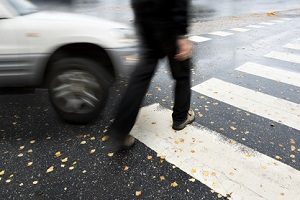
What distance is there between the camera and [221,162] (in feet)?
10.6

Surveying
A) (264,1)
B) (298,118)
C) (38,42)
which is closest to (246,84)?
(298,118)

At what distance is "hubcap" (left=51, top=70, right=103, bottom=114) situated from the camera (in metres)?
3.76

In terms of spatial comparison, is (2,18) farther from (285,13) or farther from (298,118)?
(285,13)

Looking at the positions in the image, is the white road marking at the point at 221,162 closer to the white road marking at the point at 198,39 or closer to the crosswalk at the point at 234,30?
the white road marking at the point at 198,39

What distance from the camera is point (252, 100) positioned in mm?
4723

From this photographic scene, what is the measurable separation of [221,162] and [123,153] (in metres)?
1.05

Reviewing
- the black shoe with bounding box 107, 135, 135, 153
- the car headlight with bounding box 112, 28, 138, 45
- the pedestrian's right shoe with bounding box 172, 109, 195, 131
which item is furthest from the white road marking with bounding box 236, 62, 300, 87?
the black shoe with bounding box 107, 135, 135, 153

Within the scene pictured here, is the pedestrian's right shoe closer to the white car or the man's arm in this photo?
the white car

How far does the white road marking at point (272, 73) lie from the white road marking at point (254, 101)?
0.81m

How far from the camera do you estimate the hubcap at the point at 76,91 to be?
376cm

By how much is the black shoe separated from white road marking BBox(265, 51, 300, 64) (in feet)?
15.2

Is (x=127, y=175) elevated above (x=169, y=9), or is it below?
below

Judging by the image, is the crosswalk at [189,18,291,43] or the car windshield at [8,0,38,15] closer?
the car windshield at [8,0,38,15]

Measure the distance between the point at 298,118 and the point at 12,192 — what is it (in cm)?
354
